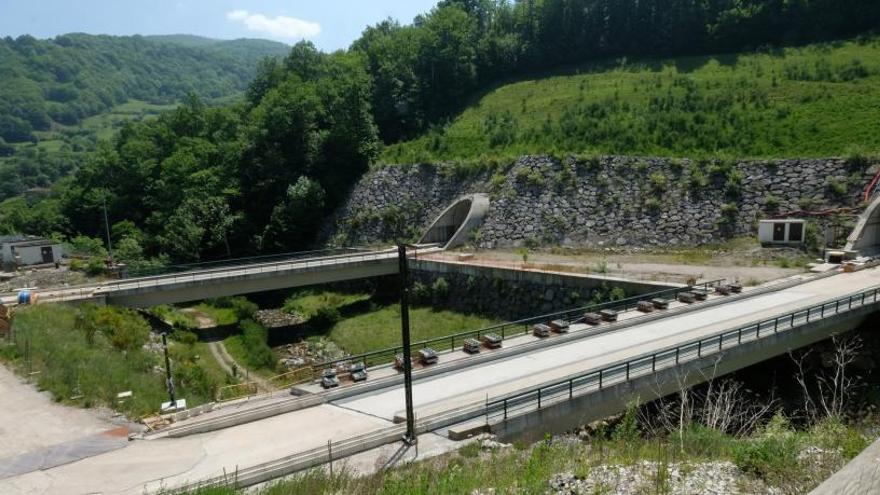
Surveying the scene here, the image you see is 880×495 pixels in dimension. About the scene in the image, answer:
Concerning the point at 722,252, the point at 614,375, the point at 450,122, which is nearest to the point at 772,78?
the point at 722,252

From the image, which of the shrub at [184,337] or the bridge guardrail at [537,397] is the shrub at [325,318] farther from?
A: the bridge guardrail at [537,397]

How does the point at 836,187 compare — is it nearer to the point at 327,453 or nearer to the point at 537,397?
the point at 537,397


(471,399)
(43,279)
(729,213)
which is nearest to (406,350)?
(471,399)

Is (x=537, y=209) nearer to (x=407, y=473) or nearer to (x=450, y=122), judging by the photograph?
(x=450, y=122)

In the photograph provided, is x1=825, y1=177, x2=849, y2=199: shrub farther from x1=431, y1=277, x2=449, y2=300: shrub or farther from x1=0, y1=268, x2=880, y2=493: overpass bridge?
x1=431, y1=277, x2=449, y2=300: shrub

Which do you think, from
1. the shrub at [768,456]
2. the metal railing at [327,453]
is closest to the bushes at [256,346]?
the metal railing at [327,453]

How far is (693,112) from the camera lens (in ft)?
154

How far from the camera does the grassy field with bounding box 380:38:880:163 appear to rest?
40.7 metres

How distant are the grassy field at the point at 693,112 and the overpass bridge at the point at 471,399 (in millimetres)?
20125

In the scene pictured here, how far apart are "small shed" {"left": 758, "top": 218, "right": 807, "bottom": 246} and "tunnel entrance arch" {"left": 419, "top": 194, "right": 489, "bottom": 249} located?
58.0 ft

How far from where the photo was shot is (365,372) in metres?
19.1

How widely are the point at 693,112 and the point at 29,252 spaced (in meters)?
51.2

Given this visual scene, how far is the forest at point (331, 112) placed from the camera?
51.2 m

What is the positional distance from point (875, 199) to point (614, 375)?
25.9 metres
